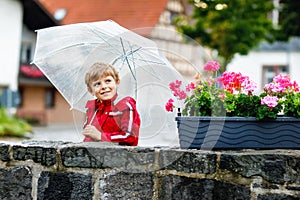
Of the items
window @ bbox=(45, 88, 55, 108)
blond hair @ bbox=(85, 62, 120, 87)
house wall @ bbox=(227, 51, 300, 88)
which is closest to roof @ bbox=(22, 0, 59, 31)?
window @ bbox=(45, 88, 55, 108)

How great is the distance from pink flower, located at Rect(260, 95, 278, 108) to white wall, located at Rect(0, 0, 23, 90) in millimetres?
19996

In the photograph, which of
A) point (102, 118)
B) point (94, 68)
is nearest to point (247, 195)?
point (102, 118)

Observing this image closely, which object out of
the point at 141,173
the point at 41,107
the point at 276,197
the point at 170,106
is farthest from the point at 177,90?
the point at 41,107

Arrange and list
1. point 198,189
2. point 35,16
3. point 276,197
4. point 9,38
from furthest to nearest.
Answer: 1. point 35,16
2. point 9,38
3. point 198,189
4. point 276,197

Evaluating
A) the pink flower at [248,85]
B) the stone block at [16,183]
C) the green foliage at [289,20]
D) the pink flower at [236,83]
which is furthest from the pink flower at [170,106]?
the green foliage at [289,20]

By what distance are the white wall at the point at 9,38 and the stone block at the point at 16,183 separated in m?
19.5

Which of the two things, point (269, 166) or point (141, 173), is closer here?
point (269, 166)

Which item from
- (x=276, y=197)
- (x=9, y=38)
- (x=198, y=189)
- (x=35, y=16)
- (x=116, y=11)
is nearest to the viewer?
(x=276, y=197)

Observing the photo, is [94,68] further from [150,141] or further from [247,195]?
[247,195]

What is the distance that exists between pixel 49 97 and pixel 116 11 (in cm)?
631

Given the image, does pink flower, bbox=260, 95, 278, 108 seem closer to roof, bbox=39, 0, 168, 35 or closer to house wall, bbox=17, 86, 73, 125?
roof, bbox=39, 0, 168, 35

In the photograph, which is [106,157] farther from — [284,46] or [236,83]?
[284,46]

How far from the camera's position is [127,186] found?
2721 mm

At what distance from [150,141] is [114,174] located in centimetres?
42
